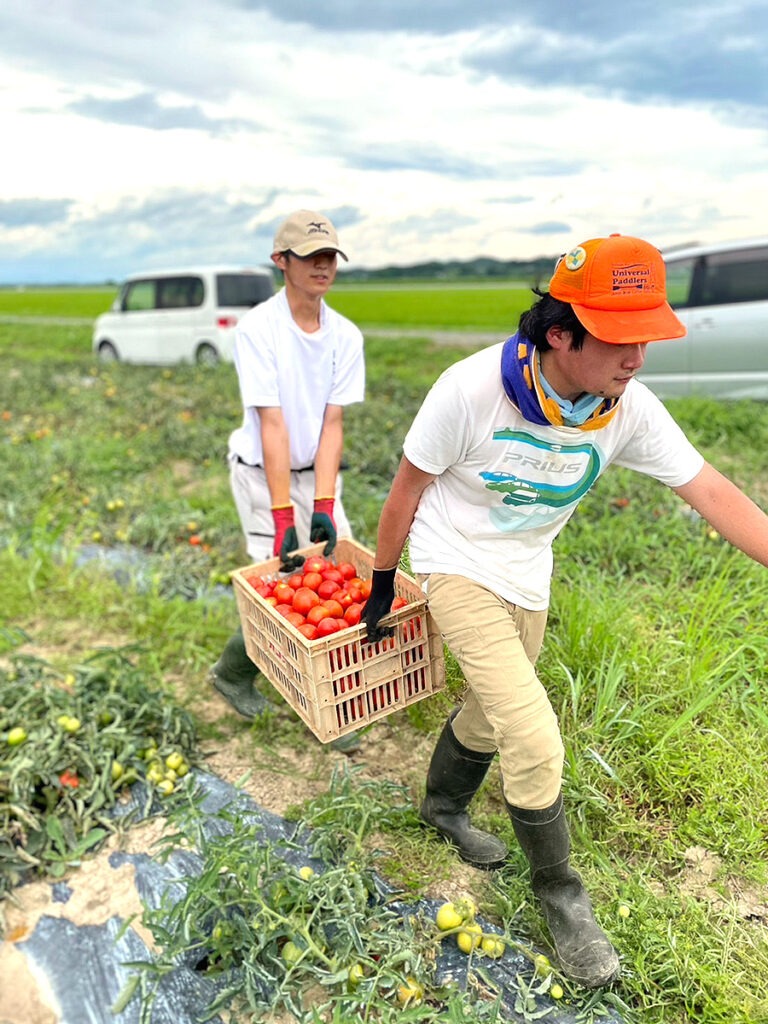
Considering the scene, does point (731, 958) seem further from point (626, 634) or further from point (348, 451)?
point (348, 451)

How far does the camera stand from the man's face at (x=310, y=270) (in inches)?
113

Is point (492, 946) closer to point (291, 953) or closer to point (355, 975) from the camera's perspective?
point (355, 975)

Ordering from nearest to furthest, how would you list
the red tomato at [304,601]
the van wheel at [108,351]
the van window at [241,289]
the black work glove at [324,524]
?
the red tomato at [304,601] < the black work glove at [324,524] < the van window at [241,289] < the van wheel at [108,351]

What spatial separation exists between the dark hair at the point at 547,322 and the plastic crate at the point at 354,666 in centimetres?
84

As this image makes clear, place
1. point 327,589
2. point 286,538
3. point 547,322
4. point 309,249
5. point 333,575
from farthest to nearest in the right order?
point 286,538, point 309,249, point 333,575, point 327,589, point 547,322

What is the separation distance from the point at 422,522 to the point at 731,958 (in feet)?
4.98

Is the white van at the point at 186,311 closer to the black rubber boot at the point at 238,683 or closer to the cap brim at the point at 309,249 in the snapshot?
the black rubber boot at the point at 238,683

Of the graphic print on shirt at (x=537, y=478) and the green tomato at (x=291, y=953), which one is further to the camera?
the green tomato at (x=291, y=953)

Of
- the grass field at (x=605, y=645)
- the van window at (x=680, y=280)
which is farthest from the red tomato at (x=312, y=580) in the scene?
the van window at (x=680, y=280)

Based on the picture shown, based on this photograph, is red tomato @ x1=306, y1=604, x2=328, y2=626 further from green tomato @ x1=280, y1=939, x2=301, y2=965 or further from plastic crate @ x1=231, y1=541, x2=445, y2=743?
green tomato @ x1=280, y1=939, x2=301, y2=965

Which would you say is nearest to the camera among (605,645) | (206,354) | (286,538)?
(286,538)

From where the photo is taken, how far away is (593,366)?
5.68ft

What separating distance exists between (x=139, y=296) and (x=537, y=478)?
1272 centimetres

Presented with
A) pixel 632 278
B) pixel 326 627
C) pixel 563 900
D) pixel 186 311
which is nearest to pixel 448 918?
pixel 563 900
